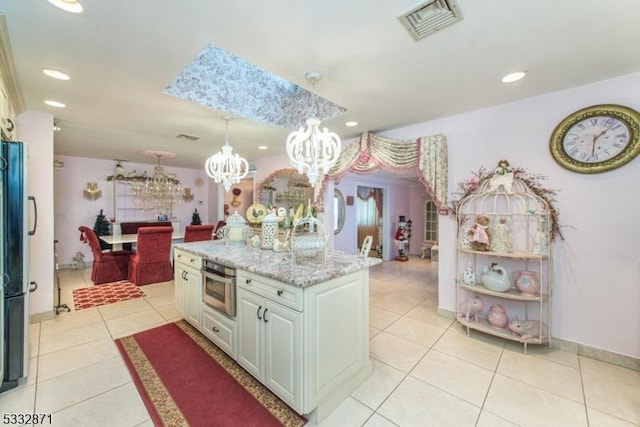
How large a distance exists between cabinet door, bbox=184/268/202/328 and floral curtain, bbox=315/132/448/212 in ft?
7.75

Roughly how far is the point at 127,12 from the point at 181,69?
635mm

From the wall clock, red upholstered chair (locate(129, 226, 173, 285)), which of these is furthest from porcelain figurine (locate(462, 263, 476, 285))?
red upholstered chair (locate(129, 226, 173, 285))

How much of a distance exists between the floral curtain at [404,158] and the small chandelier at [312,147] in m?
1.37

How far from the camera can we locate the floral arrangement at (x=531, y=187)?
2555 mm

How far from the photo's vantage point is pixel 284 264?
200 cm

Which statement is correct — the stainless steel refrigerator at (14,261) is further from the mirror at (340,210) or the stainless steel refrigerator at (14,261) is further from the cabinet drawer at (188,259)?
the mirror at (340,210)

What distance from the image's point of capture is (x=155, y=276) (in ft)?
15.1

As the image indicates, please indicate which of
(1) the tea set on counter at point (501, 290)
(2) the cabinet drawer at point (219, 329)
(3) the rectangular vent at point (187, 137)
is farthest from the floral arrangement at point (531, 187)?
(3) the rectangular vent at point (187, 137)

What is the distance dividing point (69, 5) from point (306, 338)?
2263 mm

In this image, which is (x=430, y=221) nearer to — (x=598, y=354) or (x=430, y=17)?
(x=598, y=354)

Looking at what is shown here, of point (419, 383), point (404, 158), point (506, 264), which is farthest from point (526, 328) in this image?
point (404, 158)

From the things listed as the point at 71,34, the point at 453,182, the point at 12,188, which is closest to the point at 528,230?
the point at 453,182

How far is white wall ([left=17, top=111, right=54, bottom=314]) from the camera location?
298 centimetres

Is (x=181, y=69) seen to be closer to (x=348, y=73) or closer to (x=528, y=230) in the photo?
(x=348, y=73)
